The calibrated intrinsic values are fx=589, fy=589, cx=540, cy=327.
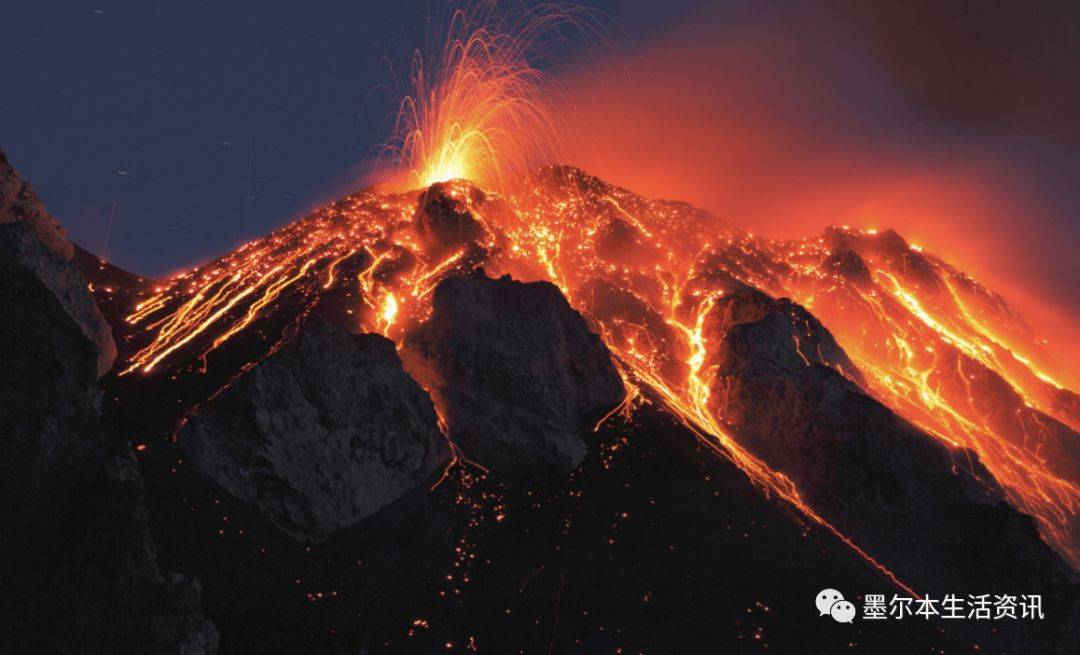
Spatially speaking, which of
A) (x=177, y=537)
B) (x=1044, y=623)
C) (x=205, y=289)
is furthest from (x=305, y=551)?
(x=1044, y=623)

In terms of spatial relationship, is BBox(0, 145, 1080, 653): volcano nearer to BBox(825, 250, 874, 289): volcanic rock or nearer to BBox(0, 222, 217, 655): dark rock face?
BBox(0, 222, 217, 655): dark rock face

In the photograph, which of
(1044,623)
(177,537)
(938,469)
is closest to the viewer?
(177,537)

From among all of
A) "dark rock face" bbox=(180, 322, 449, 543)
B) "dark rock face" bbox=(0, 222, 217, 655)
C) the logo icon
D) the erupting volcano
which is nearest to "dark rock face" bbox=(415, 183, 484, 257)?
the erupting volcano

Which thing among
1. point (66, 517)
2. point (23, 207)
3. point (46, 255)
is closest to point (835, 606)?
point (66, 517)

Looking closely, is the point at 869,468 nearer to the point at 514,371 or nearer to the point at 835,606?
the point at 835,606

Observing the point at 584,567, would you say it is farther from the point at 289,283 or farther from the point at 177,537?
the point at 289,283

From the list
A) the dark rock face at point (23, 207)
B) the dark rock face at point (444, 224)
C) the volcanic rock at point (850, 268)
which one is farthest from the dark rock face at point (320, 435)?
the volcanic rock at point (850, 268)

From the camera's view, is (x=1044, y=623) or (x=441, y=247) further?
(x=441, y=247)
